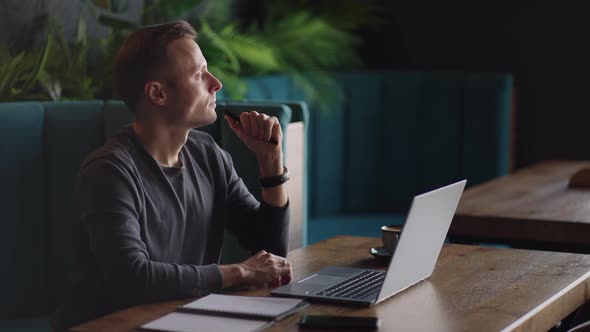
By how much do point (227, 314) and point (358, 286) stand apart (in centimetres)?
34

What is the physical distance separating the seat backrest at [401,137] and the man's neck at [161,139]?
280 cm

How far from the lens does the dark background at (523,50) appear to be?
529 centimetres

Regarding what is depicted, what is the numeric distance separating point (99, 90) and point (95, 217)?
1769mm

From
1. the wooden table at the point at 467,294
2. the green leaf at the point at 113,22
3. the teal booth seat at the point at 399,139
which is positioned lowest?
the teal booth seat at the point at 399,139

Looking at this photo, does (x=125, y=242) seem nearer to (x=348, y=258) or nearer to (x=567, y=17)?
(x=348, y=258)

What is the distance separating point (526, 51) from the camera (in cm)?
538

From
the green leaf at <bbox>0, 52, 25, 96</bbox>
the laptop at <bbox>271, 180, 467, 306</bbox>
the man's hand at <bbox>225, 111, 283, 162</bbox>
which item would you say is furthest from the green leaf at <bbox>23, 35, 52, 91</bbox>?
the laptop at <bbox>271, 180, 467, 306</bbox>

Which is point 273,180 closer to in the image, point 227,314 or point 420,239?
point 420,239

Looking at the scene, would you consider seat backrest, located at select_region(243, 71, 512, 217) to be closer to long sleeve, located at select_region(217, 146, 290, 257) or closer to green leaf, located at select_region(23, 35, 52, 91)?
green leaf, located at select_region(23, 35, 52, 91)

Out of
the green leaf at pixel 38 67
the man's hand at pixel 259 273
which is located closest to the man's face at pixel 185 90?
the man's hand at pixel 259 273

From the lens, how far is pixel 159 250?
6.98 feet

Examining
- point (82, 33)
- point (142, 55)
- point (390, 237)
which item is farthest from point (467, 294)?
point (82, 33)

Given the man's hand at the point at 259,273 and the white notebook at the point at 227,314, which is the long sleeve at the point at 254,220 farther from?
the white notebook at the point at 227,314

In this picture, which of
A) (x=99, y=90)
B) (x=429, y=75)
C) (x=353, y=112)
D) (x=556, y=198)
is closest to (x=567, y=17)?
(x=429, y=75)
